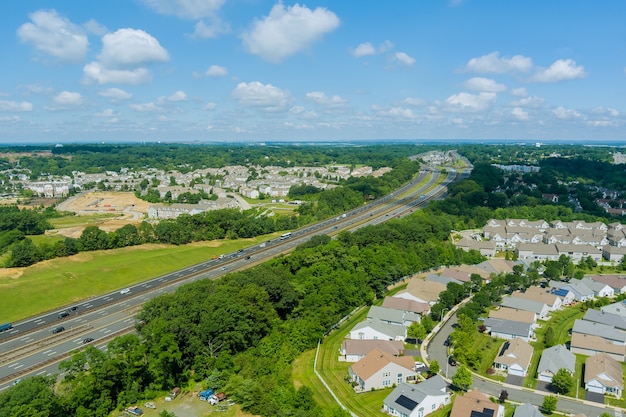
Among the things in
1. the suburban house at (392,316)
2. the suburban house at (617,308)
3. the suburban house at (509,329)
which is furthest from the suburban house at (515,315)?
the suburban house at (617,308)

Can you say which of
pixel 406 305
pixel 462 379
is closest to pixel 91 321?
pixel 406 305

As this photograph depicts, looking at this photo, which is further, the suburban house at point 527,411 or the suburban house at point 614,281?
the suburban house at point 614,281

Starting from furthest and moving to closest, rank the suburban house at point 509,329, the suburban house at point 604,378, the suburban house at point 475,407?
the suburban house at point 509,329
the suburban house at point 604,378
the suburban house at point 475,407

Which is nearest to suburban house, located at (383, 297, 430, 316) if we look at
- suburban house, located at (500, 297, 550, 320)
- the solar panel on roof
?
suburban house, located at (500, 297, 550, 320)

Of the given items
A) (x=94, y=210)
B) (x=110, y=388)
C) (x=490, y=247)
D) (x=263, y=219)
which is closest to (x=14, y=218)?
(x=94, y=210)

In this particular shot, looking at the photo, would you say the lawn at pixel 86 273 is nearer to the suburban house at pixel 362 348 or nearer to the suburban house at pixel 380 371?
the suburban house at pixel 362 348

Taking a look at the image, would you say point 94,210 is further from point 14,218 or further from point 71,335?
point 71,335

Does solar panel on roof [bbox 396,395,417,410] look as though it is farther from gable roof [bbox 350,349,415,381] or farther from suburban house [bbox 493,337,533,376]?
suburban house [bbox 493,337,533,376]
